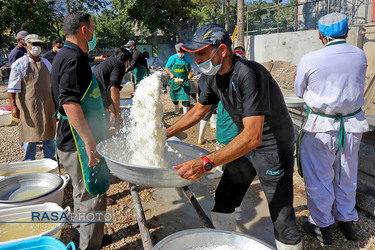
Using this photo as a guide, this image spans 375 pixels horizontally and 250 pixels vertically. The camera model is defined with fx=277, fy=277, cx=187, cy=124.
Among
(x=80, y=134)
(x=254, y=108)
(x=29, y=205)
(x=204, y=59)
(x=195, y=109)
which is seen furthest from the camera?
(x=29, y=205)

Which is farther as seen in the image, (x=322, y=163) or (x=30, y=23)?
(x=30, y=23)

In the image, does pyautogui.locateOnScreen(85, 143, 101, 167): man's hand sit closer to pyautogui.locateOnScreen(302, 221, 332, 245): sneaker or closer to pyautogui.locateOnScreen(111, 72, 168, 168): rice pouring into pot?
pyautogui.locateOnScreen(111, 72, 168, 168): rice pouring into pot

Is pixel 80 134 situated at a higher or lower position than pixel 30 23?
lower

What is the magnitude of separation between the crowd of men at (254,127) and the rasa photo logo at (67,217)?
5 cm

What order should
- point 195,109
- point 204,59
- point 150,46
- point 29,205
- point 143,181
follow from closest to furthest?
point 143,181 < point 204,59 < point 195,109 < point 29,205 < point 150,46

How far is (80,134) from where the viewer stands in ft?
7.55

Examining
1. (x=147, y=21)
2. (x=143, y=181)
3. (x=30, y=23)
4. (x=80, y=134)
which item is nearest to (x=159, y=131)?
(x=143, y=181)

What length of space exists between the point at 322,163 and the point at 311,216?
621 millimetres

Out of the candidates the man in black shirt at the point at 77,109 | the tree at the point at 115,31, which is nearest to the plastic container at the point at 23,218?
the man in black shirt at the point at 77,109

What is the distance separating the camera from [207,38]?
1919mm

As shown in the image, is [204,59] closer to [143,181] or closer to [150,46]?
[143,181]

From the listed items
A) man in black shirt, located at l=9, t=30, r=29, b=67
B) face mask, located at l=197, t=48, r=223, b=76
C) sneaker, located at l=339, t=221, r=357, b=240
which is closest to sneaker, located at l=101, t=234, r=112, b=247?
face mask, located at l=197, t=48, r=223, b=76

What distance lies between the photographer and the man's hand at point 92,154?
7.75ft

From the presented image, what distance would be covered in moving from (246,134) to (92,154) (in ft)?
4.43
